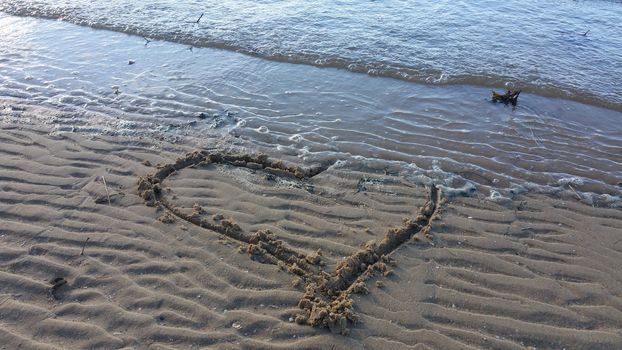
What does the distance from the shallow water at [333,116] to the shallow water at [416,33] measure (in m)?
0.55

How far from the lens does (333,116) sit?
6.77 metres

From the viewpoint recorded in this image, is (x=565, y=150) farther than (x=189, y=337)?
Yes

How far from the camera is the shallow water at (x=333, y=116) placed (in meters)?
5.67

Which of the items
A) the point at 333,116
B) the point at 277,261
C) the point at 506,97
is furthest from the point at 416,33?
the point at 277,261

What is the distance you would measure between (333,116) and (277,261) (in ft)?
10.4

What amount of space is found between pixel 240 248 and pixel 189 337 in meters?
1.03

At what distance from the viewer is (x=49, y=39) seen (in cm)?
932

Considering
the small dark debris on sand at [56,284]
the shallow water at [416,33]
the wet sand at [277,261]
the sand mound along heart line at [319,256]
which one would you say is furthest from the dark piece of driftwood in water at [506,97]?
the small dark debris on sand at [56,284]

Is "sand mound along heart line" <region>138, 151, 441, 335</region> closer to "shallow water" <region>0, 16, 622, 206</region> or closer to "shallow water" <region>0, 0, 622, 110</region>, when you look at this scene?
"shallow water" <region>0, 16, 622, 206</region>

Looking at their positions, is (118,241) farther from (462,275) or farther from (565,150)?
(565,150)

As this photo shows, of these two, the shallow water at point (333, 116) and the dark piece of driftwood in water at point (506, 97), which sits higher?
the dark piece of driftwood in water at point (506, 97)

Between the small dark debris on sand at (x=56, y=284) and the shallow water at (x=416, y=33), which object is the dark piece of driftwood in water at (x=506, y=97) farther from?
the small dark debris on sand at (x=56, y=284)

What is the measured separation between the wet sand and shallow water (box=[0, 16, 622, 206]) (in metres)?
0.46

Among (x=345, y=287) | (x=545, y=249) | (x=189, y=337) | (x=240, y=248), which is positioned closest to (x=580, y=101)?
(x=545, y=249)
